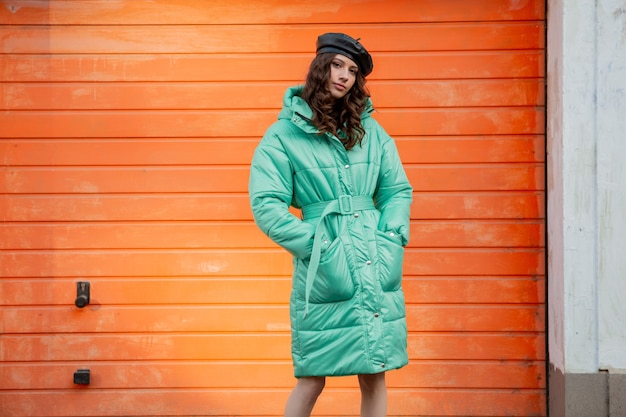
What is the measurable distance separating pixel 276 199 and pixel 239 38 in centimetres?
181

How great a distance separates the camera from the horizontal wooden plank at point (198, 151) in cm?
584

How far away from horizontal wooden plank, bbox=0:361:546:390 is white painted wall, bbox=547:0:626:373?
513 mm

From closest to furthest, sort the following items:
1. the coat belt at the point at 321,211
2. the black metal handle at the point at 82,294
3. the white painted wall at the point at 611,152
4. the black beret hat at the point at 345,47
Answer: the coat belt at the point at 321,211 < the black beret hat at the point at 345,47 < the white painted wall at the point at 611,152 < the black metal handle at the point at 82,294

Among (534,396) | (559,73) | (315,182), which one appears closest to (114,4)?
(315,182)

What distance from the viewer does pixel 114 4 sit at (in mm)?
5855

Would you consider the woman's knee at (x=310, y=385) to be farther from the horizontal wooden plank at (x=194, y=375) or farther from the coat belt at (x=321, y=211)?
the horizontal wooden plank at (x=194, y=375)

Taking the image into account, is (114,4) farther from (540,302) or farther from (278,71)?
(540,302)

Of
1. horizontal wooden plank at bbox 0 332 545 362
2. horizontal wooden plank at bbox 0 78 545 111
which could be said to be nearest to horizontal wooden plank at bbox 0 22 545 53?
horizontal wooden plank at bbox 0 78 545 111

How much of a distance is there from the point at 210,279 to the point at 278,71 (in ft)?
4.52

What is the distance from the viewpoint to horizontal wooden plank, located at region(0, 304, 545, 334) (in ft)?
19.2

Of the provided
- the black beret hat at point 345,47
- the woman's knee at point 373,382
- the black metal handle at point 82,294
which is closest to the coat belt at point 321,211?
the woman's knee at point 373,382

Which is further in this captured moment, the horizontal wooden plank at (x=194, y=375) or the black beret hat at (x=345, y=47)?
the horizontal wooden plank at (x=194, y=375)

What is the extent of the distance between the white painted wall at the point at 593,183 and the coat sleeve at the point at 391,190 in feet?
4.15

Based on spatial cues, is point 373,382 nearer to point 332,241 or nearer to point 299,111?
point 332,241
